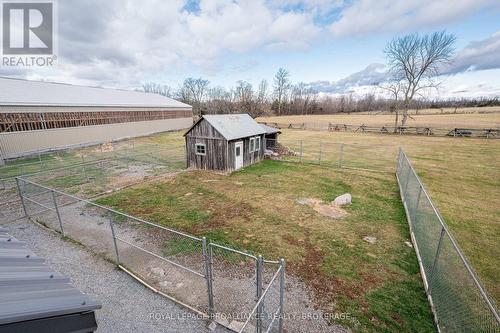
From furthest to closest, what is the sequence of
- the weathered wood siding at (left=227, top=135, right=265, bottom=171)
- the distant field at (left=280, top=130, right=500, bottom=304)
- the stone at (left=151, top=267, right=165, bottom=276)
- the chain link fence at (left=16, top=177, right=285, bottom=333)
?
the weathered wood siding at (left=227, top=135, right=265, bottom=171) < the distant field at (left=280, top=130, right=500, bottom=304) < the stone at (left=151, top=267, right=165, bottom=276) < the chain link fence at (left=16, top=177, right=285, bottom=333)

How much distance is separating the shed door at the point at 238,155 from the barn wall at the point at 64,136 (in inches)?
727

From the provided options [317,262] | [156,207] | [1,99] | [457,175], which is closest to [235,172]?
[156,207]

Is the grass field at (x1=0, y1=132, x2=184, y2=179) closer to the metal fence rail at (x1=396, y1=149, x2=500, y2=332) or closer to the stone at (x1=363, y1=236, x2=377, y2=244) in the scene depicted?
the stone at (x1=363, y1=236, x2=377, y2=244)


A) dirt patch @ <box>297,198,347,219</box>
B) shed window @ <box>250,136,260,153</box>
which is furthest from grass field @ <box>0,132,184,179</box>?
dirt patch @ <box>297,198,347,219</box>

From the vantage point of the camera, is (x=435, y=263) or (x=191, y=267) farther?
(x=191, y=267)

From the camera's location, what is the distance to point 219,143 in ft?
52.2

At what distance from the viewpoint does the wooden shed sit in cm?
1588

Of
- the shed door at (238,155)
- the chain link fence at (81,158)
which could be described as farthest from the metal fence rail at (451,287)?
the chain link fence at (81,158)

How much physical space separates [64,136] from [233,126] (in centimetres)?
1809

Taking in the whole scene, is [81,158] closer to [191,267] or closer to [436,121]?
[191,267]

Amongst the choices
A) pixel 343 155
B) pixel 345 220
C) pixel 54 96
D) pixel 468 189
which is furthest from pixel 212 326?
pixel 54 96

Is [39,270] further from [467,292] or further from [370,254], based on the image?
[370,254]

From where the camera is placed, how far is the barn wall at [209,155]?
16.0m

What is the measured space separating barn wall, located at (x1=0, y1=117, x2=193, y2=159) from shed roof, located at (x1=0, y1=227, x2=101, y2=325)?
22.7 meters
